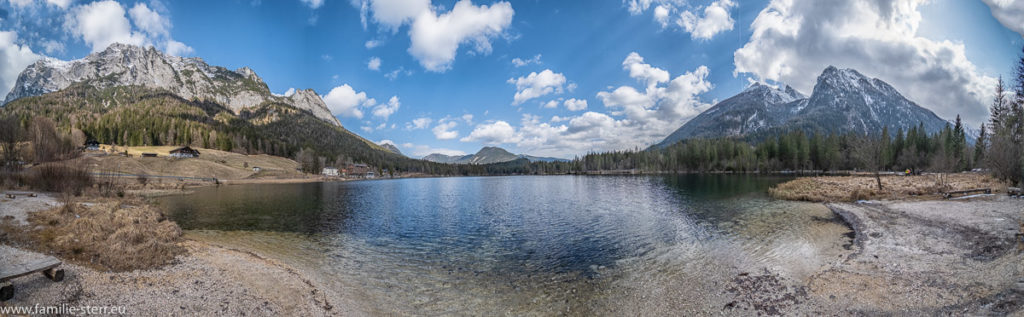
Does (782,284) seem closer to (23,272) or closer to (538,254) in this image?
(538,254)

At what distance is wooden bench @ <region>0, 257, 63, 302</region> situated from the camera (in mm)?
7980

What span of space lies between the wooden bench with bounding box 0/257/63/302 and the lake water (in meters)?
7.06

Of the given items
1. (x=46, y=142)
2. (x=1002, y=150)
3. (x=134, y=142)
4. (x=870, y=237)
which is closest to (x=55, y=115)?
(x=134, y=142)

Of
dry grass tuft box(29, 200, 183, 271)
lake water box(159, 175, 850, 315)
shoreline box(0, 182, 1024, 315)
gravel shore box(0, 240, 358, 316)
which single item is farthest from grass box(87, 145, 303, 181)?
shoreline box(0, 182, 1024, 315)

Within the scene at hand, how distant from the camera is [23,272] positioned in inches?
336

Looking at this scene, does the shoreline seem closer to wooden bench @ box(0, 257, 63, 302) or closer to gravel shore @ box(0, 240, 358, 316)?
gravel shore @ box(0, 240, 358, 316)

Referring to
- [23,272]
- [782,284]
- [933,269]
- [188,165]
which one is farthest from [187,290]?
[188,165]

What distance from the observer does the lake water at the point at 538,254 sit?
12.9m

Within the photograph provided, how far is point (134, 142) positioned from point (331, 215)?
621ft

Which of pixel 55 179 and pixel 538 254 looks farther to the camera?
pixel 55 179

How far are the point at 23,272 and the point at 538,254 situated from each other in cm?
1814

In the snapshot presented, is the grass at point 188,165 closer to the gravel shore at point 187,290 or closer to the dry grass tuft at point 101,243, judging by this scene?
the dry grass tuft at point 101,243

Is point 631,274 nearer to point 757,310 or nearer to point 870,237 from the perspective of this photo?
point 757,310

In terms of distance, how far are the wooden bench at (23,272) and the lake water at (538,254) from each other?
706 cm
